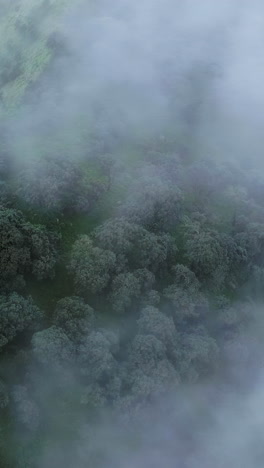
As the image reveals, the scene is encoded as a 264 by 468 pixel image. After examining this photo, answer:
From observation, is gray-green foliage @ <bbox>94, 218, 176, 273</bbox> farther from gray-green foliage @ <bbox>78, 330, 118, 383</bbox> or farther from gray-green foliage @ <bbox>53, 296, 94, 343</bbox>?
gray-green foliage @ <bbox>78, 330, 118, 383</bbox>

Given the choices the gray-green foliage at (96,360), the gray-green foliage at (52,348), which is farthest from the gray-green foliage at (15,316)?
the gray-green foliage at (96,360)

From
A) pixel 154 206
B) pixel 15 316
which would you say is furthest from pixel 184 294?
pixel 15 316

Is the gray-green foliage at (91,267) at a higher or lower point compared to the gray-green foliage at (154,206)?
lower

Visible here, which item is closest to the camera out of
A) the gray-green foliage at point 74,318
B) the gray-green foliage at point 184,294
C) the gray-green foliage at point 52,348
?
the gray-green foliage at point 52,348

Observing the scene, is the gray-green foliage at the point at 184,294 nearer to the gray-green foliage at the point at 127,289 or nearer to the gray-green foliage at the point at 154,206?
the gray-green foliage at the point at 127,289

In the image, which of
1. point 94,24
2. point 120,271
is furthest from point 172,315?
point 94,24

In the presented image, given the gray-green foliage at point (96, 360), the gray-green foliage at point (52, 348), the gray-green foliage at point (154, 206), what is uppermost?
the gray-green foliage at point (154, 206)
